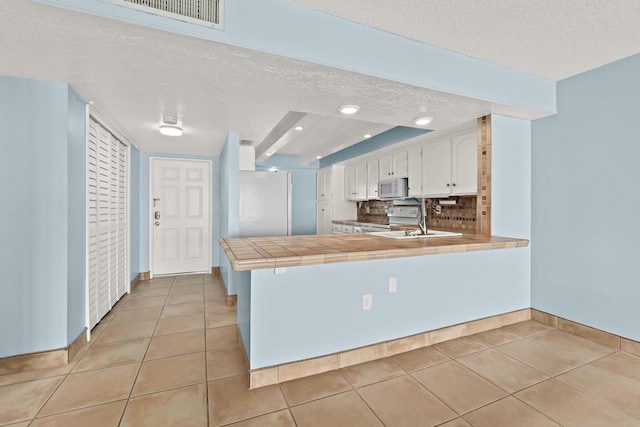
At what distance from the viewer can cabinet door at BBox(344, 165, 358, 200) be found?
5617 mm

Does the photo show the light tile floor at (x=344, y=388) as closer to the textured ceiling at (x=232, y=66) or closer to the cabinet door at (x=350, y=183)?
the textured ceiling at (x=232, y=66)

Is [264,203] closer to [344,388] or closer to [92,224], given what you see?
[92,224]

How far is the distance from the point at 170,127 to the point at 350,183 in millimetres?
3478

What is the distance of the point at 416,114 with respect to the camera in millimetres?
2695

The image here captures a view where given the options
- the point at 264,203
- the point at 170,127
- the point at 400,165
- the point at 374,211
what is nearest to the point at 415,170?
the point at 400,165

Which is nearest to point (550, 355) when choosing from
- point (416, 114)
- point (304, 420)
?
point (304, 420)

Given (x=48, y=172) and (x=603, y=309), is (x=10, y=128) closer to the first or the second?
(x=48, y=172)

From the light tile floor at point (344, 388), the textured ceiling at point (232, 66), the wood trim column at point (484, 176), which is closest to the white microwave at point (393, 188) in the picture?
the wood trim column at point (484, 176)

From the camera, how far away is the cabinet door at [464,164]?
319 cm

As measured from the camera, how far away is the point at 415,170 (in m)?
4.00

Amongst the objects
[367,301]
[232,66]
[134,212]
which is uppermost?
[232,66]

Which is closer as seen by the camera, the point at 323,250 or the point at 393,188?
the point at 323,250

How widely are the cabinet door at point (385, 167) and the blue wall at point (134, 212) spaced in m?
3.69

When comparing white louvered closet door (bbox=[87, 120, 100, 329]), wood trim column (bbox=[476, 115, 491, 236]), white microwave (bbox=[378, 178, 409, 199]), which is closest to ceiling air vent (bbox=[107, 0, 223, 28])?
white louvered closet door (bbox=[87, 120, 100, 329])
